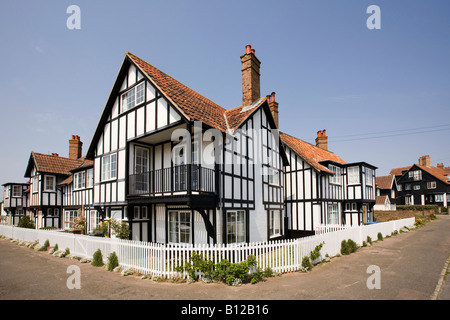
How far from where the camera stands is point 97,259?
39.7 ft

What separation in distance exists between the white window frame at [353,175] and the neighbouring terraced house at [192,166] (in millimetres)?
4509

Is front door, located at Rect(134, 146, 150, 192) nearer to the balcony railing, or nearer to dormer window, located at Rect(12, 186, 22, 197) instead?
the balcony railing

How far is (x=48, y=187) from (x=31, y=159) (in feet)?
14.3

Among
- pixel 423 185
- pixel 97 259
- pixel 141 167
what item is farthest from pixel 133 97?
pixel 423 185

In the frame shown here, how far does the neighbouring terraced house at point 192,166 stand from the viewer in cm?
1190

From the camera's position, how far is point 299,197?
21375 mm

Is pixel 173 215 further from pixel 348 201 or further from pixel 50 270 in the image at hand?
pixel 348 201

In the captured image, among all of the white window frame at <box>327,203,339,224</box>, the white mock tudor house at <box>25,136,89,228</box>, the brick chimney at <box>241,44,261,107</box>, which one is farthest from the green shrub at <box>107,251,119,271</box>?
the white mock tudor house at <box>25,136,89,228</box>

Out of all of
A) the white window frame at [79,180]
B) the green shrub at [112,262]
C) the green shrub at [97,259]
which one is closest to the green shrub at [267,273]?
the green shrub at [112,262]

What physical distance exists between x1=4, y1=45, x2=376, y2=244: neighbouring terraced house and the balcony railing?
0.16ft

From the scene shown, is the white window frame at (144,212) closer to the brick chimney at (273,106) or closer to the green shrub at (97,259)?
the green shrub at (97,259)
